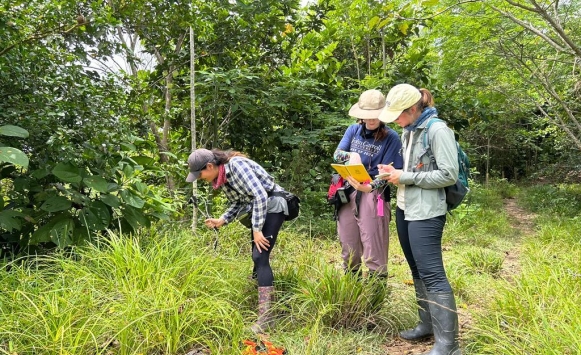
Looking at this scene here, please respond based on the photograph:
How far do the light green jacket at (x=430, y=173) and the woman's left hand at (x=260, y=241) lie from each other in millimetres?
976

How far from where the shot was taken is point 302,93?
5793mm

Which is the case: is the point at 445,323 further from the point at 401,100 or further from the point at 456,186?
the point at 401,100

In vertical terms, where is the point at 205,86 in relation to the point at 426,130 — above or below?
above

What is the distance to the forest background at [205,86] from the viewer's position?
130 inches

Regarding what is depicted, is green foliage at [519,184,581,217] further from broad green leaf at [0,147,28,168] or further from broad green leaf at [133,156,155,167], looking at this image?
broad green leaf at [0,147,28,168]

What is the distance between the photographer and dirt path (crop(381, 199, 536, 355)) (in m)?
2.82

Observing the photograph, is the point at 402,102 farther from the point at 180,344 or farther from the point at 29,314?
the point at 29,314

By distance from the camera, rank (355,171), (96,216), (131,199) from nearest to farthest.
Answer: (355,171) < (96,216) < (131,199)

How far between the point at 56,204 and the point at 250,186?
1592mm

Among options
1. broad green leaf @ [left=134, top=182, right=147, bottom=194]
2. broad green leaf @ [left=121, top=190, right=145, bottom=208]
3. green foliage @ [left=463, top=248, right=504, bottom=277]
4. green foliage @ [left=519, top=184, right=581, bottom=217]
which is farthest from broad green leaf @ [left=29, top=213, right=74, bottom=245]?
green foliage @ [left=519, top=184, right=581, bottom=217]

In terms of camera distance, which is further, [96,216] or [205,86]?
[205,86]

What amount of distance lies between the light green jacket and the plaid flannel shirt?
0.95 meters

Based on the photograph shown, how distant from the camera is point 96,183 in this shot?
11.0ft

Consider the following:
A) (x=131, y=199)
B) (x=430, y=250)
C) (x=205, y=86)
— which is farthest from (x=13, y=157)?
(x=205, y=86)
